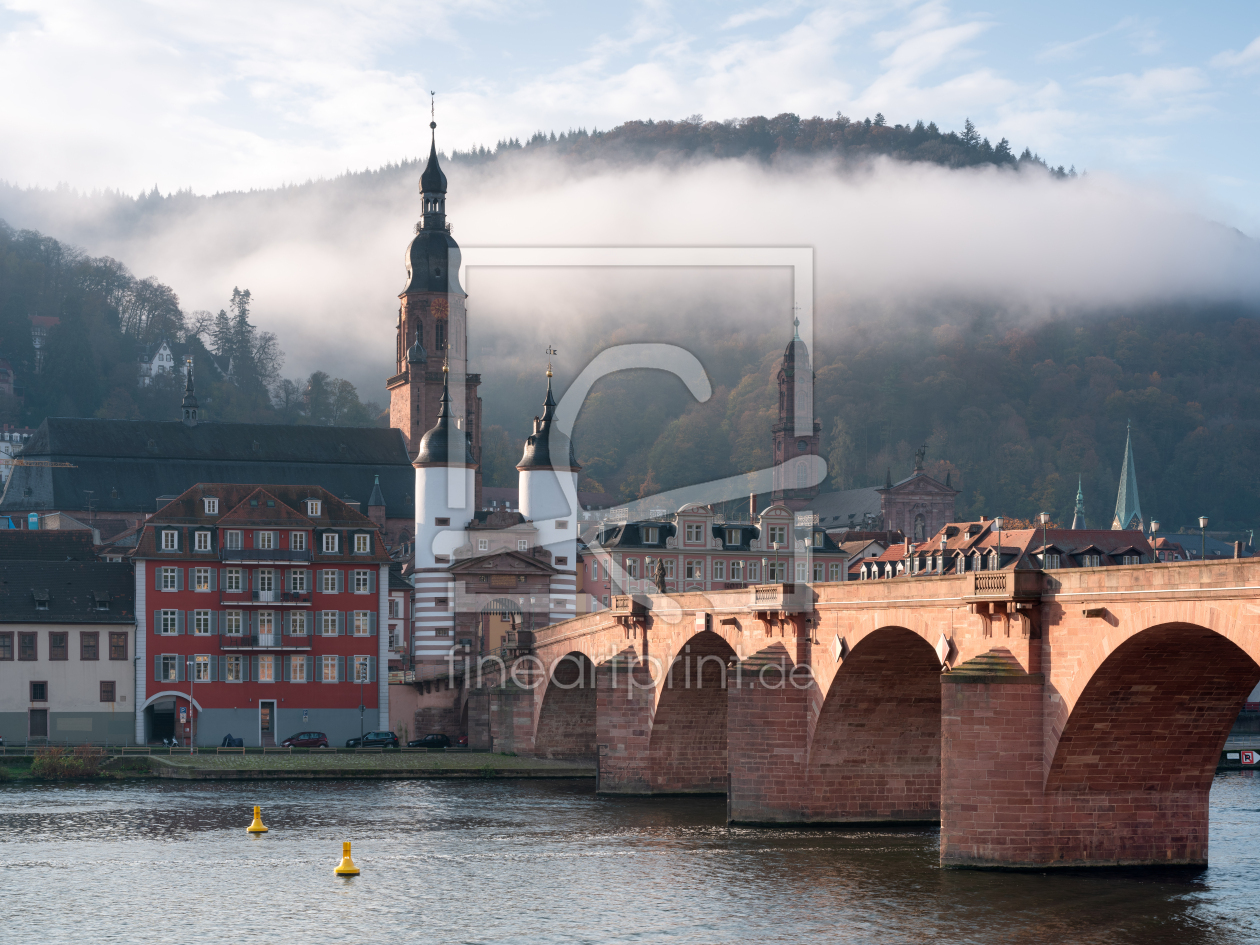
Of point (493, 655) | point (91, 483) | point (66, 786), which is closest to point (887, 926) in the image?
point (66, 786)

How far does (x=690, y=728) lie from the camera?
69.6 meters

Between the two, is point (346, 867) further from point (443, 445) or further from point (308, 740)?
point (443, 445)

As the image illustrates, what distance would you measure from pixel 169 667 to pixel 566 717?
23.2m

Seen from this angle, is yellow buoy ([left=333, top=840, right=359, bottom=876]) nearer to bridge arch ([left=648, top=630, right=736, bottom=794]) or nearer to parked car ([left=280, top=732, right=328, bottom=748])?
bridge arch ([left=648, top=630, right=736, bottom=794])

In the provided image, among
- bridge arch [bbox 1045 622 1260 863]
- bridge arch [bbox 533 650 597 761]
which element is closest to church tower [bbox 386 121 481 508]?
bridge arch [bbox 533 650 597 761]

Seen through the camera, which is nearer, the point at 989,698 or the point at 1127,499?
the point at 989,698

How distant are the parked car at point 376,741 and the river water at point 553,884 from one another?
2858 cm

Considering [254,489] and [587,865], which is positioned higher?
[254,489]

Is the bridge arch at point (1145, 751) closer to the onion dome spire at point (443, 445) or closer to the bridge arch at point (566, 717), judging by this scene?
the bridge arch at point (566, 717)

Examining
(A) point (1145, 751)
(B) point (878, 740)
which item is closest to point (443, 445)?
(B) point (878, 740)

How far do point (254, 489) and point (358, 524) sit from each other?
6.23 meters

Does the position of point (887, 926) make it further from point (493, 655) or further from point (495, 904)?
point (493, 655)

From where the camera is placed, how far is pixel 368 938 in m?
39.7

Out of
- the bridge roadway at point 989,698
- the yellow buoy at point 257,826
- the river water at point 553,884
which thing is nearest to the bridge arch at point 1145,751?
the bridge roadway at point 989,698
